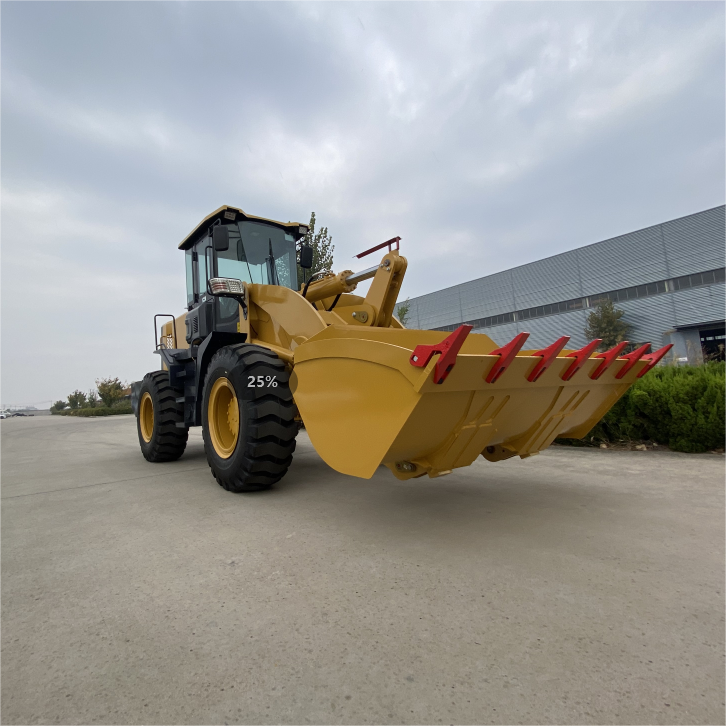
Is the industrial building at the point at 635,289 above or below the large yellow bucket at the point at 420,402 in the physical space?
above

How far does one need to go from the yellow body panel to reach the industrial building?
101 ft

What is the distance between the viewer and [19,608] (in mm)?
1979

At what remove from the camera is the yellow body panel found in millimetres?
2508

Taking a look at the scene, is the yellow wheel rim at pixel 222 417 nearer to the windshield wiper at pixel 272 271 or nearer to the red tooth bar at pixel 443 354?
the windshield wiper at pixel 272 271

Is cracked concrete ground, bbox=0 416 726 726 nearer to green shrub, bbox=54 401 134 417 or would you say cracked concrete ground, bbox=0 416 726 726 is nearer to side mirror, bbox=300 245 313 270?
side mirror, bbox=300 245 313 270

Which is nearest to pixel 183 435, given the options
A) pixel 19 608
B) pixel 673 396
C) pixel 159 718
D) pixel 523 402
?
pixel 19 608

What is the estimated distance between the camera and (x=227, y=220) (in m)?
5.23

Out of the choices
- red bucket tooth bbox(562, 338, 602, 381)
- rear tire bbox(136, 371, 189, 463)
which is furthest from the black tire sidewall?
red bucket tooth bbox(562, 338, 602, 381)

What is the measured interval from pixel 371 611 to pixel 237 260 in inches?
167

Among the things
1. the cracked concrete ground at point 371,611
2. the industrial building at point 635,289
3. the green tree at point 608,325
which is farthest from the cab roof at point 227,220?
the industrial building at point 635,289

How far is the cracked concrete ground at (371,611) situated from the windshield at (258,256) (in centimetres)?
265

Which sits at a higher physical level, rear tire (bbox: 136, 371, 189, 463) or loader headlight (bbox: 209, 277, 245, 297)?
loader headlight (bbox: 209, 277, 245, 297)

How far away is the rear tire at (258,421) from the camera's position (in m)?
3.65

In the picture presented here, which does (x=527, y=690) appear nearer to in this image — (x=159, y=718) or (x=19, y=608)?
(x=159, y=718)
